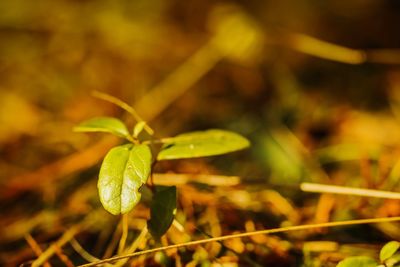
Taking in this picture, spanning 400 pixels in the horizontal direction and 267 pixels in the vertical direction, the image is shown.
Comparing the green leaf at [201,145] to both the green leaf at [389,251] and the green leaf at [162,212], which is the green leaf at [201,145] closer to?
the green leaf at [162,212]

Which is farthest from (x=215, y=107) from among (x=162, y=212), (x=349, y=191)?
(x=162, y=212)

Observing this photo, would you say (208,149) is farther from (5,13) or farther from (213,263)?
(5,13)

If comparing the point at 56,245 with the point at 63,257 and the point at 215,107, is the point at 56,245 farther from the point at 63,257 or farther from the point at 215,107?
the point at 215,107

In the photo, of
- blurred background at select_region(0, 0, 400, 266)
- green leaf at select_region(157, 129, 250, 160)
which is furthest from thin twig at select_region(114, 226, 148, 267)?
green leaf at select_region(157, 129, 250, 160)

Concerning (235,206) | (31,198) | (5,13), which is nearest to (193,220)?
(235,206)

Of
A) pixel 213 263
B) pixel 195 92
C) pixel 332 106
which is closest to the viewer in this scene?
pixel 213 263

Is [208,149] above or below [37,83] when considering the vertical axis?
above

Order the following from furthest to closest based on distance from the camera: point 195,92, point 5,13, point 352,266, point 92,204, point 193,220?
point 5,13
point 195,92
point 92,204
point 193,220
point 352,266
